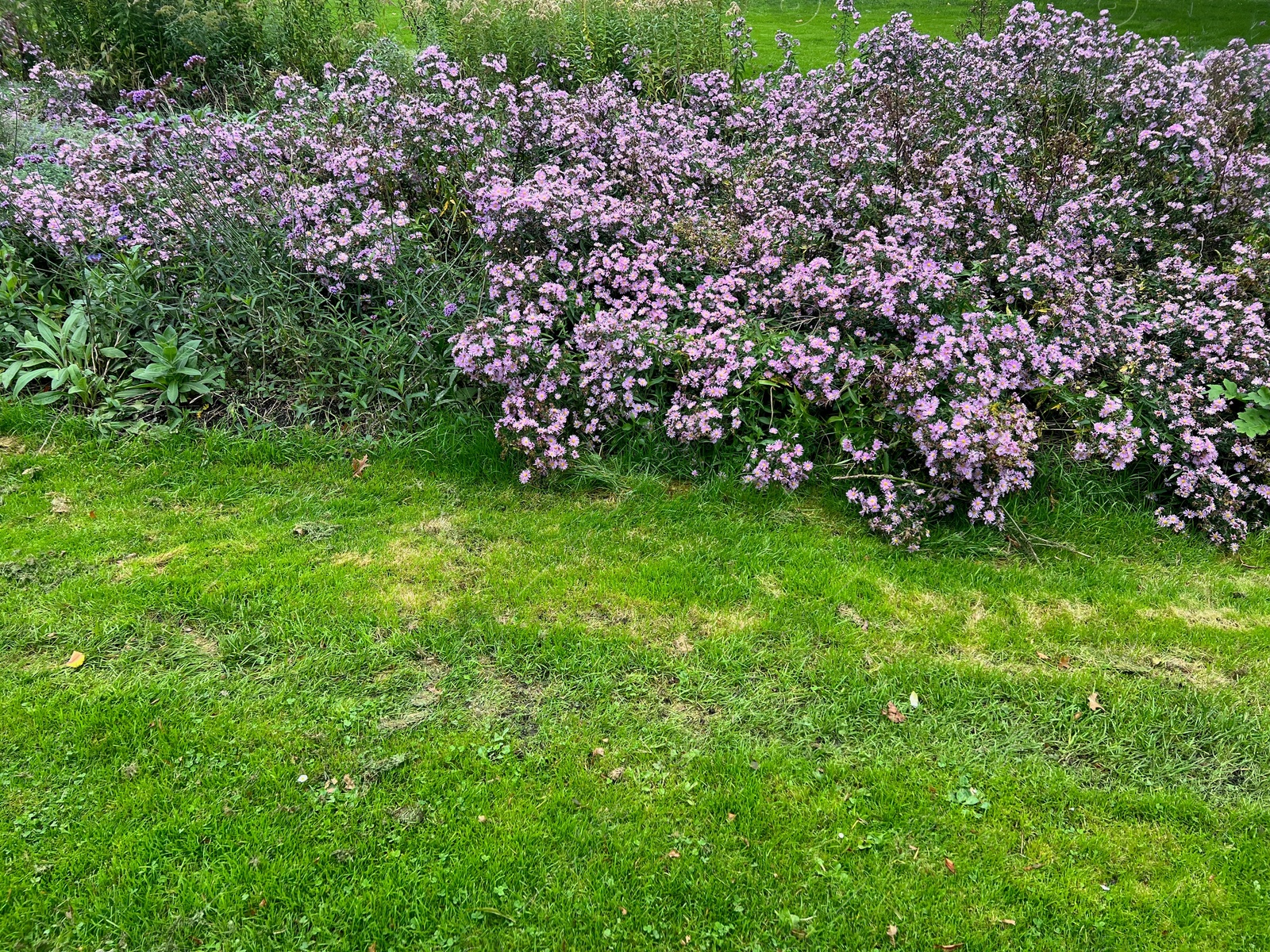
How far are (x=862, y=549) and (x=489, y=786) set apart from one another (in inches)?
84.3

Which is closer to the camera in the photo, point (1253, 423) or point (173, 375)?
point (1253, 423)

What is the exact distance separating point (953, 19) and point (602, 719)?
35.4 feet

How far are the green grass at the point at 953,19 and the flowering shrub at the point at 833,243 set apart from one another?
124 inches

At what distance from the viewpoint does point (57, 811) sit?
2.63 meters

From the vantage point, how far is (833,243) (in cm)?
498

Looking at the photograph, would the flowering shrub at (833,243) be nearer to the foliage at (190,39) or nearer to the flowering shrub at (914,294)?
the flowering shrub at (914,294)

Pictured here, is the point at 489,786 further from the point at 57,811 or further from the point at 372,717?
the point at 57,811

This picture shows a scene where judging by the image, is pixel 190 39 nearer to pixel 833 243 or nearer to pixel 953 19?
pixel 833 243

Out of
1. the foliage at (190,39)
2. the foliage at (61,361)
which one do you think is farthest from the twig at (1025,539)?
the foliage at (190,39)

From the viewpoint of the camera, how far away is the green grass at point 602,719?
2.42 metres

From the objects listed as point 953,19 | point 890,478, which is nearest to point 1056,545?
point 890,478

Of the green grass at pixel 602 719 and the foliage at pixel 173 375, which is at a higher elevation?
the foliage at pixel 173 375

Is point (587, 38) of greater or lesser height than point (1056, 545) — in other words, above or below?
above

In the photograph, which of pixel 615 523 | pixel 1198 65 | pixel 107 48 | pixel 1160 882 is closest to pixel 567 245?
pixel 615 523
